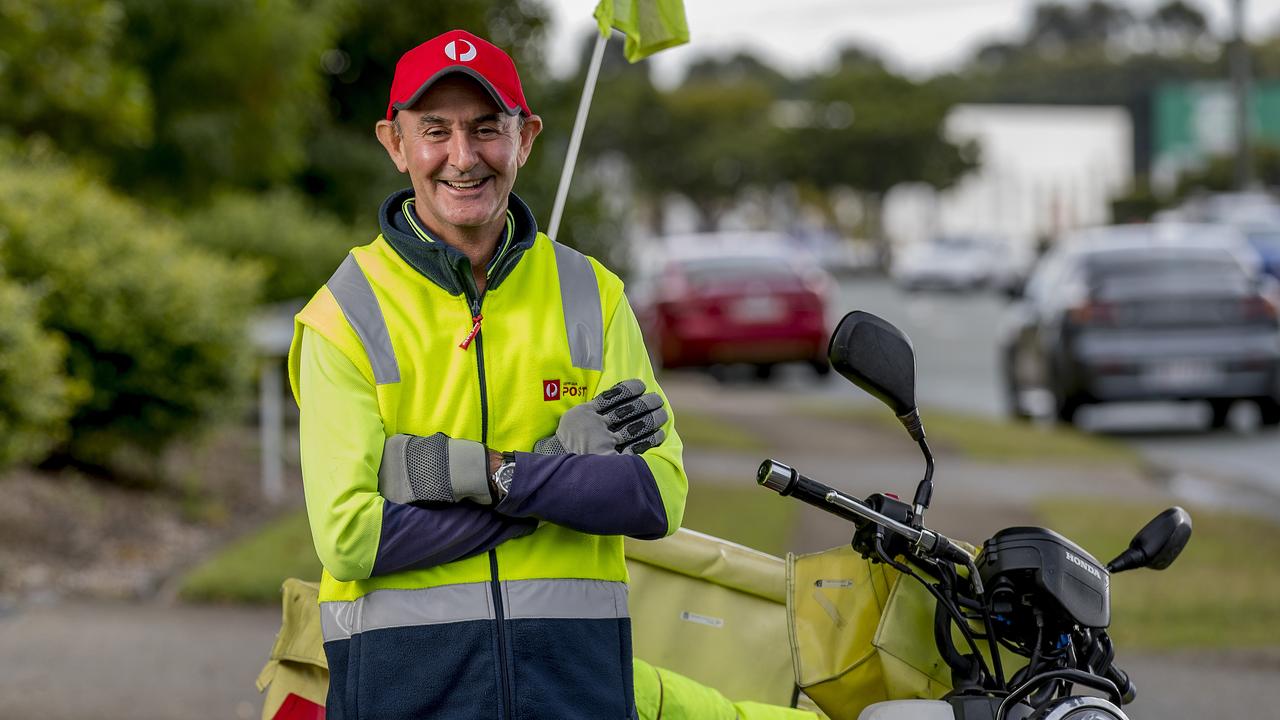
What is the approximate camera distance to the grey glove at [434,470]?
9.16 feet

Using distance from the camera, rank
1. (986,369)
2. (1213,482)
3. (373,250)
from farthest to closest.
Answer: (986,369)
(1213,482)
(373,250)

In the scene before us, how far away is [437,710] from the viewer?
2809mm

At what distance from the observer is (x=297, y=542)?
942 cm

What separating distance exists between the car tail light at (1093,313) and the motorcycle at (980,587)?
12.3 metres

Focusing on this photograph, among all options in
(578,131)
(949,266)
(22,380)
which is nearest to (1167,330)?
(22,380)

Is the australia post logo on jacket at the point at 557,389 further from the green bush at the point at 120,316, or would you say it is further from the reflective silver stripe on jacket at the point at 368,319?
the green bush at the point at 120,316

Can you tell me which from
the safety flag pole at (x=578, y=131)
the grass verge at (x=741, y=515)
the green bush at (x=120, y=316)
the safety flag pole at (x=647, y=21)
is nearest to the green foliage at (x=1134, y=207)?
the grass verge at (x=741, y=515)

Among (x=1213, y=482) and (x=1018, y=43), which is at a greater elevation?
(x=1018, y=43)

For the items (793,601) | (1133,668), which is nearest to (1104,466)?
(1133,668)

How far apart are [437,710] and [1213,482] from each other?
35.4ft

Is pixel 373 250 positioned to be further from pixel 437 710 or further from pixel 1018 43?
pixel 1018 43

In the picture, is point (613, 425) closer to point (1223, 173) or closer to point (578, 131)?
point (578, 131)

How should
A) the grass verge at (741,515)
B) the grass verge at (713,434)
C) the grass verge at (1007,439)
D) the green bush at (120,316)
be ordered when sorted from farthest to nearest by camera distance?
the grass verge at (713,434), the grass verge at (1007,439), the green bush at (120,316), the grass verge at (741,515)

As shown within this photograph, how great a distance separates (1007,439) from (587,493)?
41.5 ft
